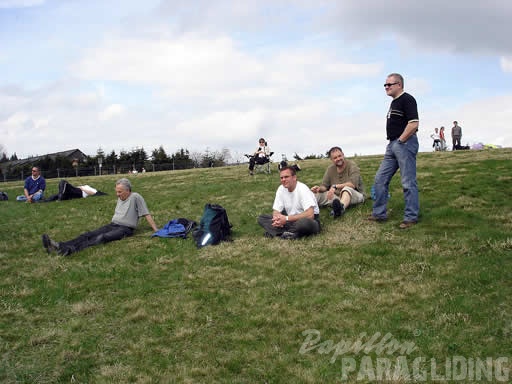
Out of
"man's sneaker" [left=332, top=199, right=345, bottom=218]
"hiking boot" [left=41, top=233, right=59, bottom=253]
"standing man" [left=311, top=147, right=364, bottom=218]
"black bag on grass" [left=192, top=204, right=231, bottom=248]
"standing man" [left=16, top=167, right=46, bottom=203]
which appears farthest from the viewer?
"standing man" [left=16, top=167, right=46, bottom=203]

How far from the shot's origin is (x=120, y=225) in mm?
10320

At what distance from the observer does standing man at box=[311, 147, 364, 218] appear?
34.4ft

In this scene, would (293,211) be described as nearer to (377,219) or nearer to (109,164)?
(377,219)

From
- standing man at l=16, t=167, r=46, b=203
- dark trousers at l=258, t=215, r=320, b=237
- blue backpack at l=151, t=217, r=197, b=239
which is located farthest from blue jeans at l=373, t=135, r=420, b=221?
standing man at l=16, t=167, r=46, b=203

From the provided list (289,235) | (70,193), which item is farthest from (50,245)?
(70,193)

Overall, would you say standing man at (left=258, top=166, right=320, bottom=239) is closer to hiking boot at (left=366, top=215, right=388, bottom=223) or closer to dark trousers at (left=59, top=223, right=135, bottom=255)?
hiking boot at (left=366, top=215, right=388, bottom=223)

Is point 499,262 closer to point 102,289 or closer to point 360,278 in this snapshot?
point 360,278

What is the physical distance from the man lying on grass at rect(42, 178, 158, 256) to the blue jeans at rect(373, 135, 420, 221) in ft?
16.9

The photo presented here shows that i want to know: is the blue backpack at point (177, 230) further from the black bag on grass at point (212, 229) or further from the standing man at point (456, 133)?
the standing man at point (456, 133)

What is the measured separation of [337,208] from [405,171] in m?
2.07

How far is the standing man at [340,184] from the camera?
1050 cm

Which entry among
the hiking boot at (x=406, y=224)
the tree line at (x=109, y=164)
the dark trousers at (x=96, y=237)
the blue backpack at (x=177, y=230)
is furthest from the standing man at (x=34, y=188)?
the tree line at (x=109, y=164)

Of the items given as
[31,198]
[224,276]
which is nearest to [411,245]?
[224,276]

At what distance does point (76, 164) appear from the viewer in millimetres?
70000
